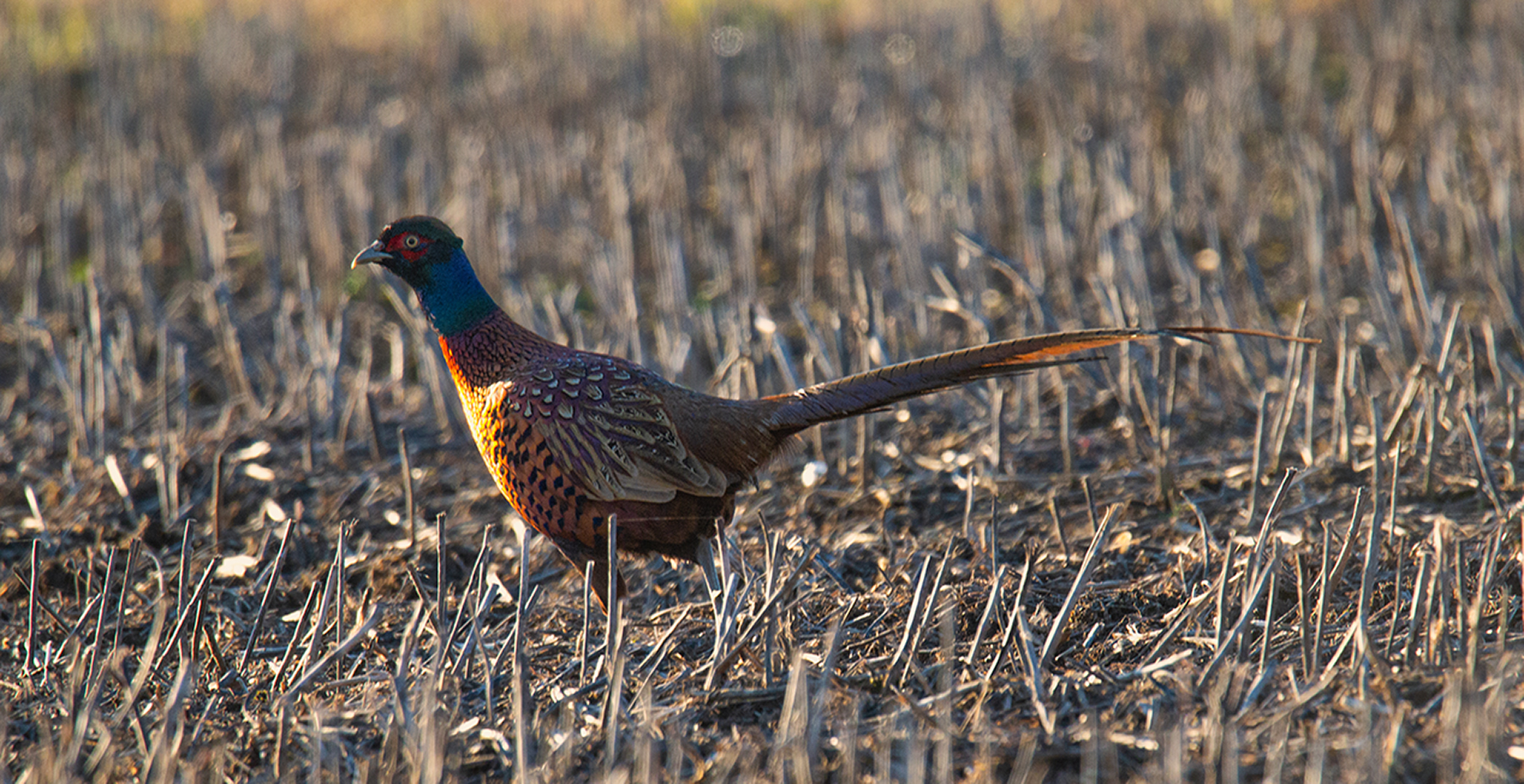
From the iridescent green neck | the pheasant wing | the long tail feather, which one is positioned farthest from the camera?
the iridescent green neck

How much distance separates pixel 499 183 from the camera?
7.01 metres

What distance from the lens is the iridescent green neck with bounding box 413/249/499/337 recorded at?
3.46 m

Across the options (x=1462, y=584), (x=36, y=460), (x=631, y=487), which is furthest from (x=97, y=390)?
(x=1462, y=584)

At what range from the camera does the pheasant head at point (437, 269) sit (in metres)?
3.46

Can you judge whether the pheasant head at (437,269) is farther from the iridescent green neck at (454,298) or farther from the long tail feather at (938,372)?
the long tail feather at (938,372)

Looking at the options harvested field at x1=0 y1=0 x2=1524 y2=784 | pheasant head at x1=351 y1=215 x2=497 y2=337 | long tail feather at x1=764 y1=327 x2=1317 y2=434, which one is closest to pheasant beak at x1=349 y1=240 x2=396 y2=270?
pheasant head at x1=351 y1=215 x2=497 y2=337

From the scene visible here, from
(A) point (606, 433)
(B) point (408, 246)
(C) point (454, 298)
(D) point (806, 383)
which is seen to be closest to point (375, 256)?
(B) point (408, 246)

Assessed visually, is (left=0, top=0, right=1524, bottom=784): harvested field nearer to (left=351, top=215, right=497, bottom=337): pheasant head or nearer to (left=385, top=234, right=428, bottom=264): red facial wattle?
(left=351, top=215, right=497, bottom=337): pheasant head

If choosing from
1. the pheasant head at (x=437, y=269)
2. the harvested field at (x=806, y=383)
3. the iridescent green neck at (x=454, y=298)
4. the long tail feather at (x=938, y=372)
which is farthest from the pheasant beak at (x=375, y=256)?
the long tail feather at (x=938, y=372)

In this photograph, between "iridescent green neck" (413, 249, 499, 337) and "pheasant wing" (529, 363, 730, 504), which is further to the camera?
"iridescent green neck" (413, 249, 499, 337)

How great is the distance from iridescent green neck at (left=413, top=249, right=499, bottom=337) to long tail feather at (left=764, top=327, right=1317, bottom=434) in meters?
0.79

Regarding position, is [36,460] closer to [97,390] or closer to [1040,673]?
[97,390]

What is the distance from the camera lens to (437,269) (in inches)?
137

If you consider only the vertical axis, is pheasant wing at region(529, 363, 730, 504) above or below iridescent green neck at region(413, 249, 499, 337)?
below
